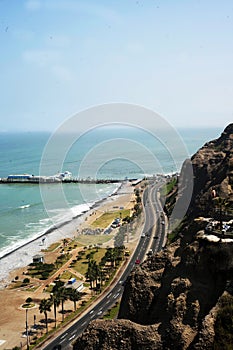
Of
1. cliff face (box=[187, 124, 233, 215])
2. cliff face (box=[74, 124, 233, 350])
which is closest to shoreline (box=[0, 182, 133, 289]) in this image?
cliff face (box=[187, 124, 233, 215])

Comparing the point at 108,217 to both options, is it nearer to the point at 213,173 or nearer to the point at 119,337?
the point at 213,173

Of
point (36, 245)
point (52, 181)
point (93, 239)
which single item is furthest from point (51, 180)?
point (36, 245)

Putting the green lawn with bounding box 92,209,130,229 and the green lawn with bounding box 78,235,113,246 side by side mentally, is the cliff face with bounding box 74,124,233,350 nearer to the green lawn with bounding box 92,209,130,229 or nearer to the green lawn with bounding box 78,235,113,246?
the green lawn with bounding box 78,235,113,246

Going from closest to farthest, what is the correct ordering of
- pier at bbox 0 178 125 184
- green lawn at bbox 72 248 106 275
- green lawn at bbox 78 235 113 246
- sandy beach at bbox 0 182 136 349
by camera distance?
sandy beach at bbox 0 182 136 349
green lawn at bbox 72 248 106 275
green lawn at bbox 78 235 113 246
pier at bbox 0 178 125 184

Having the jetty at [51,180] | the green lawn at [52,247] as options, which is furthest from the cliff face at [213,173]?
the jetty at [51,180]

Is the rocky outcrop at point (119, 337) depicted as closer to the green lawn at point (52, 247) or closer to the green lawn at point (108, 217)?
the green lawn at point (52, 247)
